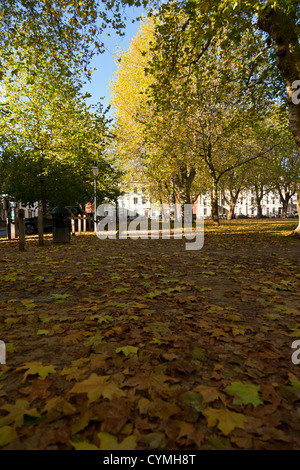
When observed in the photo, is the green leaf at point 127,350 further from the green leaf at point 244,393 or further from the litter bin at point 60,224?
the litter bin at point 60,224

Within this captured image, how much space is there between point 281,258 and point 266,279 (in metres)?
2.67

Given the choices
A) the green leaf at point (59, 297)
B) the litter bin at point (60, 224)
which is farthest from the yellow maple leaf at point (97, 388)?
the litter bin at point (60, 224)

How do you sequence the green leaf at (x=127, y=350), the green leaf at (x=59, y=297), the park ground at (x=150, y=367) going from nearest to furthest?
1. the park ground at (x=150, y=367)
2. the green leaf at (x=127, y=350)
3. the green leaf at (x=59, y=297)

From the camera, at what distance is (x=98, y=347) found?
8.53ft

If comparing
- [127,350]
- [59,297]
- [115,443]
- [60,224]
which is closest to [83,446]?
[115,443]

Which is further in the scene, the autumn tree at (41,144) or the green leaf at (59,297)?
the autumn tree at (41,144)

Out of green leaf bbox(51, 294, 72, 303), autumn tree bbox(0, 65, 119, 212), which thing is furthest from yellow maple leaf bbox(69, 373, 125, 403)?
autumn tree bbox(0, 65, 119, 212)

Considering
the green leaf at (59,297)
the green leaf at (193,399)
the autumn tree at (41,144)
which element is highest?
the autumn tree at (41,144)

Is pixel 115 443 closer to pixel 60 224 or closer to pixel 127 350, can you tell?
pixel 127 350

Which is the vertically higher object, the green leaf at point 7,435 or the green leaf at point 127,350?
the green leaf at point 127,350

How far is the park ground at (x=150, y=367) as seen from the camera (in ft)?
5.22

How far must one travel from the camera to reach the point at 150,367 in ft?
7.38

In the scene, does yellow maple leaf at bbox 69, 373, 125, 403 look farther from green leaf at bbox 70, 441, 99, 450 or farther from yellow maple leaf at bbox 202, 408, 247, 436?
yellow maple leaf at bbox 202, 408, 247, 436

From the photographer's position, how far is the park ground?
Result: 1.59 metres
